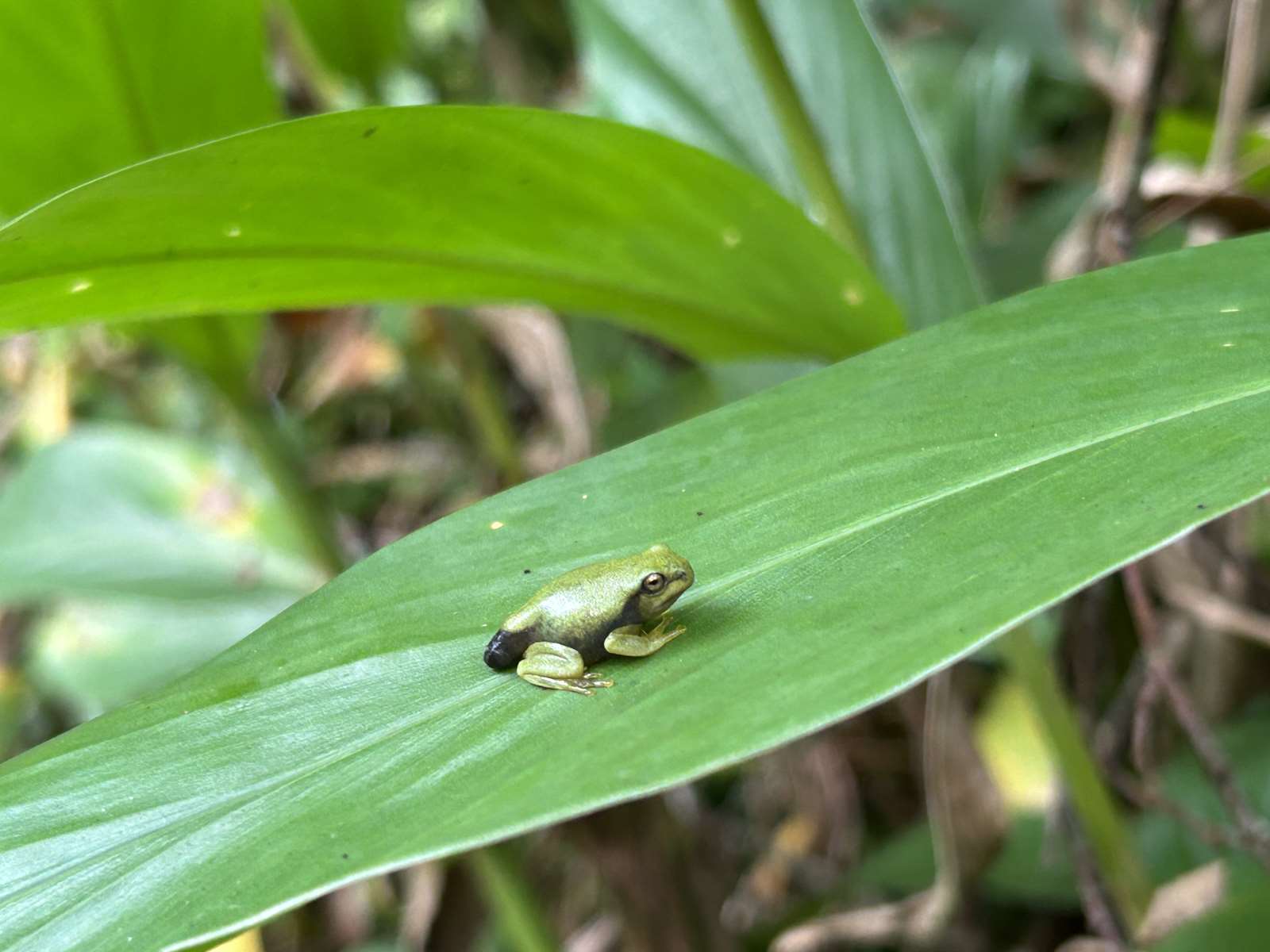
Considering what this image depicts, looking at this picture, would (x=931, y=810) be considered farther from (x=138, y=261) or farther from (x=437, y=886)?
(x=138, y=261)

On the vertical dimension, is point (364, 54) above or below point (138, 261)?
above

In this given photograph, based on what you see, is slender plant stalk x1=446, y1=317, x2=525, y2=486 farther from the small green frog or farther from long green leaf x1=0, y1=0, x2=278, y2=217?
the small green frog

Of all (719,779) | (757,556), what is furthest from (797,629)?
(719,779)

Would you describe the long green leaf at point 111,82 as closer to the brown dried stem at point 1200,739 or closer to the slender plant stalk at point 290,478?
the slender plant stalk at point 290,478

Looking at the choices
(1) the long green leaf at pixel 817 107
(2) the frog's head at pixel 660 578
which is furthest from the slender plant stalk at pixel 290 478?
(2) the frog's head at pixel 660 578

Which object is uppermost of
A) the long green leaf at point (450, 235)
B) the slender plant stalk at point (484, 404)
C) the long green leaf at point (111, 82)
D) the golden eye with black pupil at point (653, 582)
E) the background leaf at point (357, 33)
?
the background leaf at point (357, 33)

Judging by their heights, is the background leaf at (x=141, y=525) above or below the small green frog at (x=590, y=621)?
above

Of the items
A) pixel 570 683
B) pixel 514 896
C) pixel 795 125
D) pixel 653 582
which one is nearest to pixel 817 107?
pixel 795 125
